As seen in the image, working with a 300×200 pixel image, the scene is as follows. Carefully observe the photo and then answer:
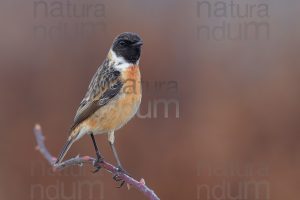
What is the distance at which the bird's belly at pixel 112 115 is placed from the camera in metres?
3.30

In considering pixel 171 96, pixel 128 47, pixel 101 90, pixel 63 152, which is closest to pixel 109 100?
pixel 101 90

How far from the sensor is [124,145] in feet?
25.5

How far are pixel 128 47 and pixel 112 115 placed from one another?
0.65 meters

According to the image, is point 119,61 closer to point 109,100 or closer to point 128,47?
point 128,47

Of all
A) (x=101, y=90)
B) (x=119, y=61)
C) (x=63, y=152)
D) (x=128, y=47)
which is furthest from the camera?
(x=101, y=90)

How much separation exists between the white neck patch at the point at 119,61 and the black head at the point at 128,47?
5 cm

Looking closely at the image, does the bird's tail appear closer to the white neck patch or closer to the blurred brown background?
the white neck patch

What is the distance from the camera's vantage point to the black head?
8.97ft

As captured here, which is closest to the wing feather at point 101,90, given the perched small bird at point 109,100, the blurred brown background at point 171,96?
the perched small bird at point 109,100

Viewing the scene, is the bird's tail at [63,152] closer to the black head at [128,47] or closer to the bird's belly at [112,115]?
the bird's belly at [112,115]

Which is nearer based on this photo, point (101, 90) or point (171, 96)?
point (101, 90)

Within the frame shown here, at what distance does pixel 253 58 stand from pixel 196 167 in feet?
5.85

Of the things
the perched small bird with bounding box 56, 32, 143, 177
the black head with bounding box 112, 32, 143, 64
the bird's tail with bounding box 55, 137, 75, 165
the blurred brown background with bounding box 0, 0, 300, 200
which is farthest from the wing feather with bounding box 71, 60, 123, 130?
the blurred brown background with bounding box 0, 0, 300, 200

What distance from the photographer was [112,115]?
11.0 feet
